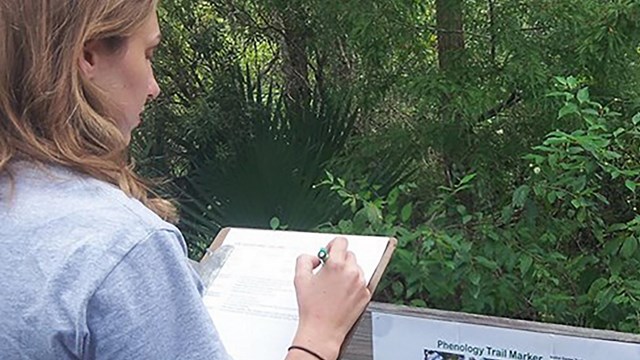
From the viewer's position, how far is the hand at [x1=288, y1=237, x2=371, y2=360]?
1.51m

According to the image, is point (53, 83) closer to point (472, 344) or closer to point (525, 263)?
point (472, 344)

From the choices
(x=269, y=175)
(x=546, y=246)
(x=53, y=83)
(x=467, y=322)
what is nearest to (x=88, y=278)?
(x=53, y=83)

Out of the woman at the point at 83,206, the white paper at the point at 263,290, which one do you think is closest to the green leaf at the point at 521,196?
the white paper at the point at 263,290

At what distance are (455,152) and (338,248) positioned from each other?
230 centimetres

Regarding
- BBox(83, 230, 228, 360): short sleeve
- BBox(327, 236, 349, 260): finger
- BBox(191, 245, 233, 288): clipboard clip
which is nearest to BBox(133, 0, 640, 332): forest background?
BBox(191, 245, 233, 288): clipboard clip

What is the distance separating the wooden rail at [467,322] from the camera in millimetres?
1858

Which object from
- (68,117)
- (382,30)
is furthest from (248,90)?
(68,117)

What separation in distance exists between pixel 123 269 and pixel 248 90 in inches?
134

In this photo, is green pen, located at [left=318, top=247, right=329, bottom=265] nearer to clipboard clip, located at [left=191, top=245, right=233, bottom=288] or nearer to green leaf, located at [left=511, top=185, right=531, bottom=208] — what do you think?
clipboard clip, located at [left=191, top=245, right=233, bottom=288]

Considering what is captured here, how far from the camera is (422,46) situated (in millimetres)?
4129

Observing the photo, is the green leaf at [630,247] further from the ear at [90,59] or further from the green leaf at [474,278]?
the ear at [90,59]

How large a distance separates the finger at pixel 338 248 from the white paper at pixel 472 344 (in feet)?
1.38

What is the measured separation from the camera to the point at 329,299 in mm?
1564

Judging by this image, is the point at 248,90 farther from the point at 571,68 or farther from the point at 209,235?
the point at 571,68
